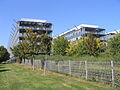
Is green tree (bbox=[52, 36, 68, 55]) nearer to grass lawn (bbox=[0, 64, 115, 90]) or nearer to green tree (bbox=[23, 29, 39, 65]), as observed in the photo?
green tree (bbox=[23, 29, 39, 65])

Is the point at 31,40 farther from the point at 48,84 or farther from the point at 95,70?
the point at 95,70

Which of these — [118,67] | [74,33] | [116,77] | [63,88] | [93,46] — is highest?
[74,33]

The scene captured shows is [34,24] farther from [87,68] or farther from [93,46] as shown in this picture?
[87,68]

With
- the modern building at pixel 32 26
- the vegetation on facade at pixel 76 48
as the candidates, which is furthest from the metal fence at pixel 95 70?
the modern building at pixel 32 26

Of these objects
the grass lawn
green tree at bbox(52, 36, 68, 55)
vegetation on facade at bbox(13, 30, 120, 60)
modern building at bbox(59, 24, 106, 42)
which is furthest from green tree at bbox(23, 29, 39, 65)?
modern building at bbox(59, 24, 106, 42)

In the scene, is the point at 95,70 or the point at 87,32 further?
the point at 87,32

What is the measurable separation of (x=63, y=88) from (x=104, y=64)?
285 cm

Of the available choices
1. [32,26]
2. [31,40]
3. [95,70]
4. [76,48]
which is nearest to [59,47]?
[76,48]

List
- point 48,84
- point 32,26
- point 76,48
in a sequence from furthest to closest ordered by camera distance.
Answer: point 32,26, point 76,48, point 48,84

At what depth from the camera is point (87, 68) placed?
11.5 meters

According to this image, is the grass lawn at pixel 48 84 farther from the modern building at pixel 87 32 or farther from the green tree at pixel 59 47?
the modern building at pixel 87 32

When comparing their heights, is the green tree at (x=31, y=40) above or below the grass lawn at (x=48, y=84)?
above

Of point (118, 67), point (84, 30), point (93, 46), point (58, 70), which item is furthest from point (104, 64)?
point (84, 30)

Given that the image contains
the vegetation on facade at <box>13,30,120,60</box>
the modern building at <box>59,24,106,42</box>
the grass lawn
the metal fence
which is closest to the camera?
the grass lawn
